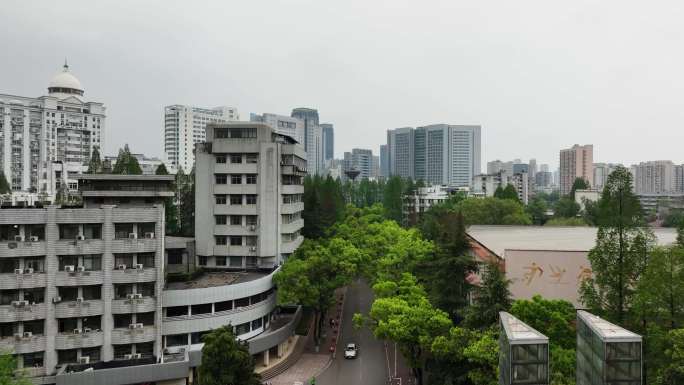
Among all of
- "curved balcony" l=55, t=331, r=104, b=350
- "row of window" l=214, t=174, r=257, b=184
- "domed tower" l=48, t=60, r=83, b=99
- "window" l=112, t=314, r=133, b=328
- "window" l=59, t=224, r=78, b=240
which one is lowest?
"curved balcony" l=55, t=331, r=104, b=350

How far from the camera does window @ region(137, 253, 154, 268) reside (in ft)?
86.0

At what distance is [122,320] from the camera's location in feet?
85.0

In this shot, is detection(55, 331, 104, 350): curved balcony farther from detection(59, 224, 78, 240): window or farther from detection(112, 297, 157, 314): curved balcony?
detection(59, 224, 78, 240): window

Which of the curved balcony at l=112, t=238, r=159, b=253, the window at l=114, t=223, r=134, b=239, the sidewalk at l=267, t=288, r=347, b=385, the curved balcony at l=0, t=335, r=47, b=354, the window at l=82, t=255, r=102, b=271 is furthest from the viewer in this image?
the sidewalk at l=267, t=288, r=347, b=385

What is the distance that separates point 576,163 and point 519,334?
143 meters

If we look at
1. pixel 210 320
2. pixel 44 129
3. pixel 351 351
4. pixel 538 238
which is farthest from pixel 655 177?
pixel 44 129

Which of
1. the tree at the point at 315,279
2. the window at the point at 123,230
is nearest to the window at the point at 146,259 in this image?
the window at the point at 123,230

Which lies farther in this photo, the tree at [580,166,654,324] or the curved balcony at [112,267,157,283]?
the curved balcony at [112,267,157,283]

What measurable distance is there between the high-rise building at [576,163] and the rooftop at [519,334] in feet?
450

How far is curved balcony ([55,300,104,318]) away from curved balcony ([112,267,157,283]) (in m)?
1.49

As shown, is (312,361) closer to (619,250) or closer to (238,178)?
(238,178)

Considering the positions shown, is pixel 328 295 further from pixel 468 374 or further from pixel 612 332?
pixel 612 332

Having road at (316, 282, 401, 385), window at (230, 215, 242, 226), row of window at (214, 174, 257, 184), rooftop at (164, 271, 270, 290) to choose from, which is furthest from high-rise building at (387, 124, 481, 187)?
rooftop at (164, 271, 270, 290)

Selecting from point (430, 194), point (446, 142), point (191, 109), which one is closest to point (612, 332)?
point (430, 194)
